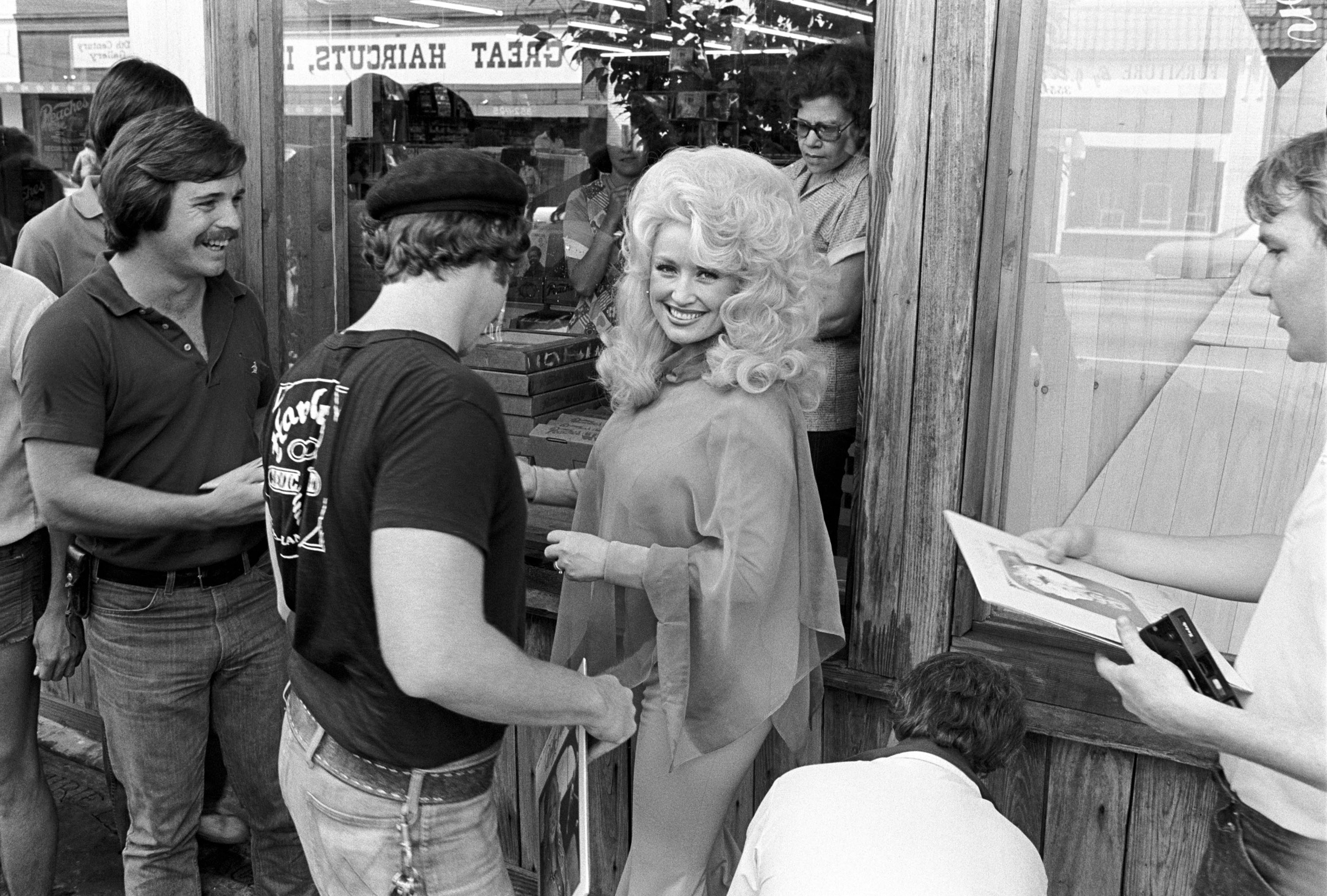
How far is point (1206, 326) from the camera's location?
7.81 feet

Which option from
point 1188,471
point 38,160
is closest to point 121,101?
point 38,160

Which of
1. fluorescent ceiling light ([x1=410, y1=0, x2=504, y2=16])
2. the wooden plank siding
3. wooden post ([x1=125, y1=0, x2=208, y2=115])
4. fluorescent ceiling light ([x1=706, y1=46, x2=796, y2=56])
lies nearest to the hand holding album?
the wooden plank siding

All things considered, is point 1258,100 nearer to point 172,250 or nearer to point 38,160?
point 172,250

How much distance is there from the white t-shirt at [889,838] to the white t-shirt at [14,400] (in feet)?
5.87

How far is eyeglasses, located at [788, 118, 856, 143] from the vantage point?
9.55 feet

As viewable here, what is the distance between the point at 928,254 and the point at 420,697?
1405mm

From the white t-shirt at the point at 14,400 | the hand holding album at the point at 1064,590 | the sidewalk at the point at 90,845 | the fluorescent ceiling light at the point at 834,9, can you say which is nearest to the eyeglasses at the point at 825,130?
the fluorescent ceiling light at the point at 834,9

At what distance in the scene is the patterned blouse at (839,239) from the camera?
2748 mm

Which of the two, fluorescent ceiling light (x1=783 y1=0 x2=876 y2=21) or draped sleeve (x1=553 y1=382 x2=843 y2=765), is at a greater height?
fluorescent ceiling light (x1=783 y1=0 x2=876 y2=21)

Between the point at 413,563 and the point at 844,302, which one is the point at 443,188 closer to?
the point at 413,563

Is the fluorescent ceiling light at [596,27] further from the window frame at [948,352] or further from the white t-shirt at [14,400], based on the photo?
the white t-shirt at [14,400]

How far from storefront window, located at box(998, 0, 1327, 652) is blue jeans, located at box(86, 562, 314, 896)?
1.59 m

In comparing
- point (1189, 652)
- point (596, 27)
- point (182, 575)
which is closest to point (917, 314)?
point (1189, 652)

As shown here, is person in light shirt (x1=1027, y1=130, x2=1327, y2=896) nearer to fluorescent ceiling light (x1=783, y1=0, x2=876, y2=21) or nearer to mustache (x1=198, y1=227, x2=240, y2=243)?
fluorescent ceiling light (x1=783, y1=0, x2=876, y2=21)
